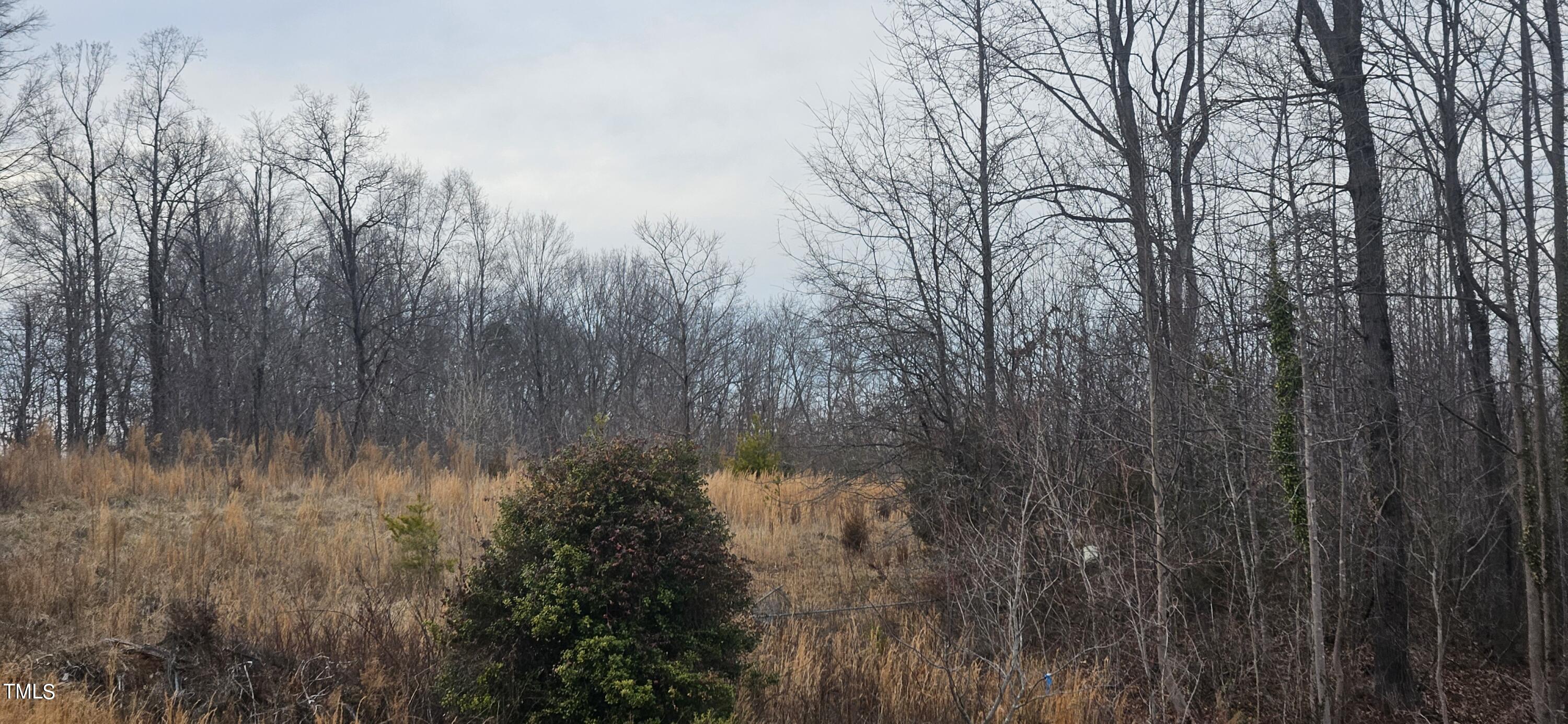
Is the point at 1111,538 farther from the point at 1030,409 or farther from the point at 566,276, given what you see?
the point at 566,276

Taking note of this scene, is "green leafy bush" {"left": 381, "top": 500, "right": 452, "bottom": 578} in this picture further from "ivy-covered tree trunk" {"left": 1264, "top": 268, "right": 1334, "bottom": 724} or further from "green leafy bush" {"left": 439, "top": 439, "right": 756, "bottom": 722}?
"ivy-covered tree trunk" {"left": 1264, "top": 268, "right": 1334, "bottom": 724}

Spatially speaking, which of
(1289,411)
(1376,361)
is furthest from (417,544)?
A: (1376,361)

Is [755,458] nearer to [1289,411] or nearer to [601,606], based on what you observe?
[1289,411]

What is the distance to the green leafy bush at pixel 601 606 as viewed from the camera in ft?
15.5

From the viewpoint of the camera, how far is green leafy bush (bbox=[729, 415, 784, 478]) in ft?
56.5

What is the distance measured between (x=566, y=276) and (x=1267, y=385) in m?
36.1

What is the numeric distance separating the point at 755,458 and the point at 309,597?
10207mm

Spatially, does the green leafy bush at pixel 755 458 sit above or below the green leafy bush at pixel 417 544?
above

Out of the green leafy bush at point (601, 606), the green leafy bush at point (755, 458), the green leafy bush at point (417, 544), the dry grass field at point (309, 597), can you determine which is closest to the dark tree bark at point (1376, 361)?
the dry grass field at point (309, 597)

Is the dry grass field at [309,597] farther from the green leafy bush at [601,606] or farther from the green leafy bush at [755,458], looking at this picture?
the green leafy bush at [755,458]

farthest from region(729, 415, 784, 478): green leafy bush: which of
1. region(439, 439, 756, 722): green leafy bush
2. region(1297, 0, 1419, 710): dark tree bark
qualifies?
region(439, 439, 756, 722): green leafy bush

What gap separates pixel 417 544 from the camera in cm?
850

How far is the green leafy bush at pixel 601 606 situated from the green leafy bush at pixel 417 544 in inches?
136

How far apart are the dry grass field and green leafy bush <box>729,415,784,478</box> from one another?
10.4 ft
